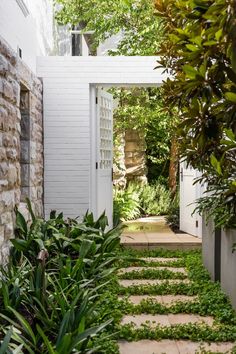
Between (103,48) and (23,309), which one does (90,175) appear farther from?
(103,48)

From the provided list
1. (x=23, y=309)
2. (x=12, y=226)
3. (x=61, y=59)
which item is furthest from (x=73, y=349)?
(x=61, y=59)

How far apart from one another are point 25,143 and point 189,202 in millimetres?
2810

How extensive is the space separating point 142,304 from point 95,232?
4.15 ft

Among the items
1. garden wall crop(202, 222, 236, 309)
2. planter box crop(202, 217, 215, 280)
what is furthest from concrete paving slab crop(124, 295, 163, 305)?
planter box crop(202, 217, 215, 280)

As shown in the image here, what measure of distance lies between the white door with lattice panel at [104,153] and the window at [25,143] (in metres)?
1.34

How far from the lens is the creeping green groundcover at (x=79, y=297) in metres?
2.63

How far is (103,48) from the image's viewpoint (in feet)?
36.2

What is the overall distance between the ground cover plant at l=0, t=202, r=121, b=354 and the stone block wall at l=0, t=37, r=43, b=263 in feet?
0.76

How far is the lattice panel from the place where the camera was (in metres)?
6.77

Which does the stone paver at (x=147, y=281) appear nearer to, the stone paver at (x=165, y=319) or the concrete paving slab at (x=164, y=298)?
the concrete paving slab at (x=164, y=298)

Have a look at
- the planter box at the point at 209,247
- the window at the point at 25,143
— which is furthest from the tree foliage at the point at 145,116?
the planter box at the point at 209,247

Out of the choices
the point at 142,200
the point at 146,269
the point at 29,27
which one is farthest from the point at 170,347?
the point at 142,200

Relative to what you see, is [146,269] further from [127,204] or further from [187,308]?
[127,204]

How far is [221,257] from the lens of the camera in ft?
13.8
